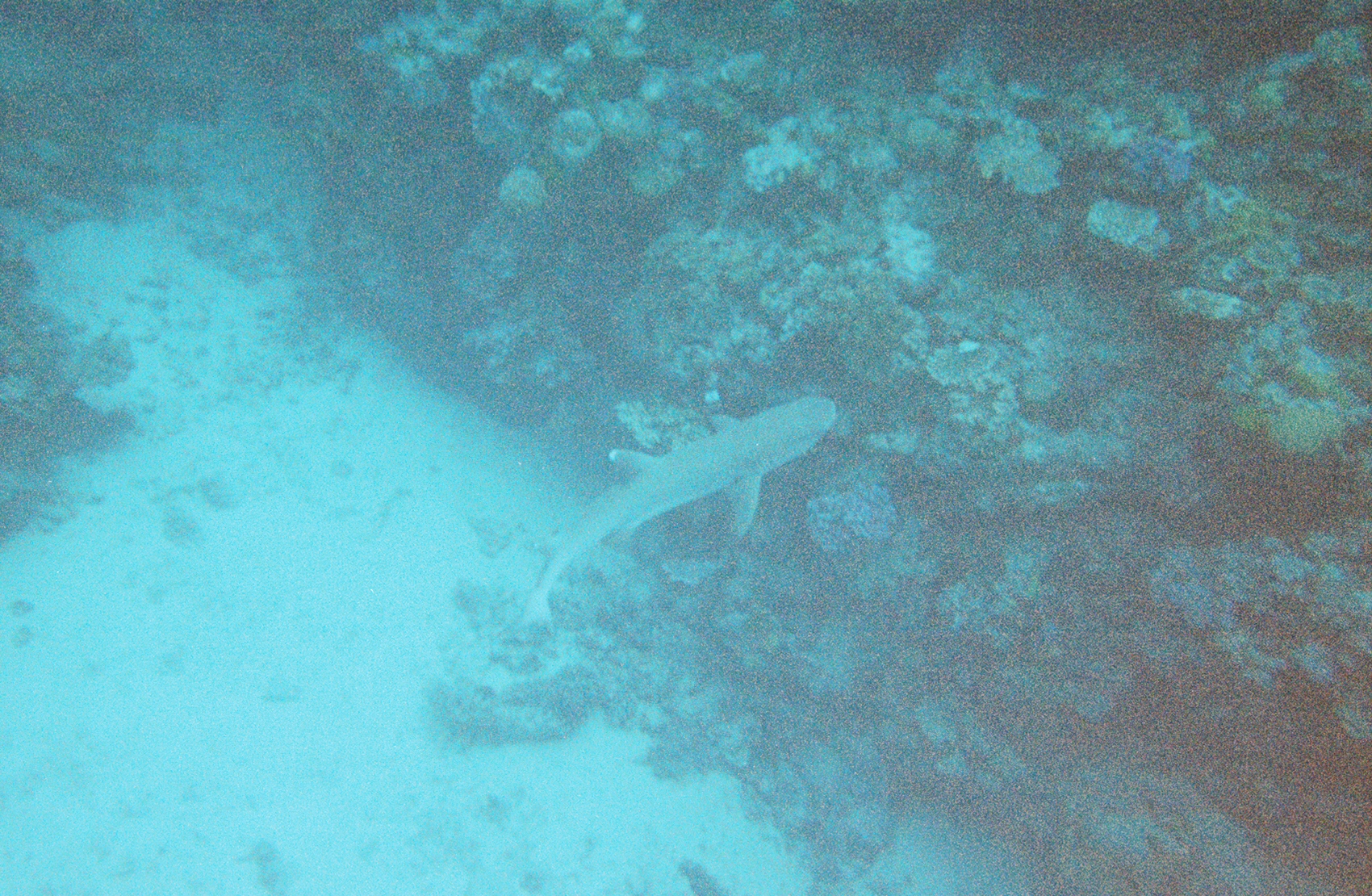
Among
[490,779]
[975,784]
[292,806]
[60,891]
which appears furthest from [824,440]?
[60,891]

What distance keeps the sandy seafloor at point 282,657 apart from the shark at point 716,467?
3759 mm

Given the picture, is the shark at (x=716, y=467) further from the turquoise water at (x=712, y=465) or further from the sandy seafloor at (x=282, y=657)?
the sandy seafloor at (x=282, y=657)

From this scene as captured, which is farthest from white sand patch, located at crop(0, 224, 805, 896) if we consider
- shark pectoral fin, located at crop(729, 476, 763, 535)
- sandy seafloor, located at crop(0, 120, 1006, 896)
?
shark pectoral fin, located at crop(729, 476, 763, 535)

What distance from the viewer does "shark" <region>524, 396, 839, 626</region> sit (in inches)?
203

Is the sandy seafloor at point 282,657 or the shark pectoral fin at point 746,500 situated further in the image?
the sandy seafloor at point 282,657

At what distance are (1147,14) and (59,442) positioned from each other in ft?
43.0

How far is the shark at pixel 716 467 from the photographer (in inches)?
203

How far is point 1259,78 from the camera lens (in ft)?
18.3

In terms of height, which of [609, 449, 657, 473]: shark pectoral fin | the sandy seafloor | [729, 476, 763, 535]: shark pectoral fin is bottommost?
the sandy seafloor

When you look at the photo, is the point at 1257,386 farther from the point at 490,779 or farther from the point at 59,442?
the point at 59,442

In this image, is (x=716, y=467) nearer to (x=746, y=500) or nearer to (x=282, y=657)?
(x=746, y=500)

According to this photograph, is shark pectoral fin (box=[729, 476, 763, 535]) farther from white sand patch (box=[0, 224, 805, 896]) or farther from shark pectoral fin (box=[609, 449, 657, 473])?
white sand patch (box=[0, 224, 805, 896])

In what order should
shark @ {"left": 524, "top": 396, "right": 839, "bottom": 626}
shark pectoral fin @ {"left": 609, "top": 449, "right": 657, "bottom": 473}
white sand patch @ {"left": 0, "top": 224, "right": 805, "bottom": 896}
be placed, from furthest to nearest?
white sand patch @ {"left": 0, "top": 224, "right": 805, "bottom": 896}, shark pectoral fin @ {"left": 609, "top": 449, "right": 657, "bottom": 473}, shark @ {"left": 524, "top": 396, "right": 839, "bottom": 626}

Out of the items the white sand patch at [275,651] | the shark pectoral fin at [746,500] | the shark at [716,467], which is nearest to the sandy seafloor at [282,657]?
the white sand patch at [275,651]
